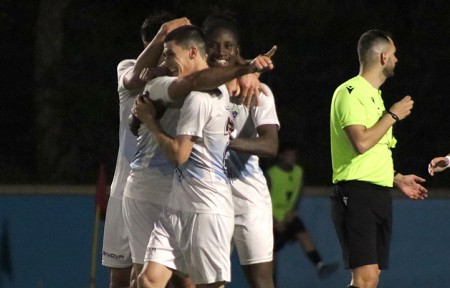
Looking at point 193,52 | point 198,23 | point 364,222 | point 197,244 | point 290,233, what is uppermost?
point 193,52

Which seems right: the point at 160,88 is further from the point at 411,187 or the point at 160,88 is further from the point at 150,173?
the point at 411,187

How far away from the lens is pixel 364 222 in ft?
30.7

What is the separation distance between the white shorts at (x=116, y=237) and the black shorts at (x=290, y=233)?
301 cm

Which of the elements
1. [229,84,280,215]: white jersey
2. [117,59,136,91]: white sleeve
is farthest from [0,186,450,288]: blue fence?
[117,59,136,91]: white sleeve

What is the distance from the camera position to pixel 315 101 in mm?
16000

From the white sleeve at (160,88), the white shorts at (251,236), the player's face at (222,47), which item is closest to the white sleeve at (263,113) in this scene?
the player's face at (222,47)

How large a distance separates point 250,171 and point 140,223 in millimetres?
848

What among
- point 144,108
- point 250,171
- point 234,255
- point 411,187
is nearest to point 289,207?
point 234,255

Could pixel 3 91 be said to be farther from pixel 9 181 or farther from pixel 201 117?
pixel 201 117

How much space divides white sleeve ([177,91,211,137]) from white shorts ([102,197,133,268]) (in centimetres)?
149

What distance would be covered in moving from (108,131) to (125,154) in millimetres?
8008

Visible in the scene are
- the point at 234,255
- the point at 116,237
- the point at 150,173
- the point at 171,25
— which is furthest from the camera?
the point at 234,255

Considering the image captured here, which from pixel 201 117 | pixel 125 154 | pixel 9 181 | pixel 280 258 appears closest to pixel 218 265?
pixel 201 117

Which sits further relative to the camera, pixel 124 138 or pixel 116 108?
pixel 116 108
